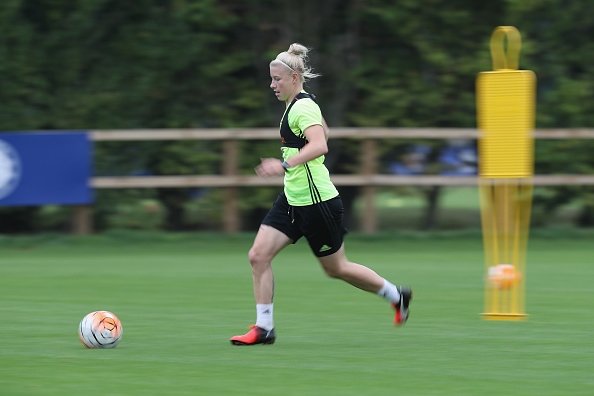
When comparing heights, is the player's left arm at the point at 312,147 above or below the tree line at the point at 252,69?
below

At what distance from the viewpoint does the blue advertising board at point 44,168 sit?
14.6 m

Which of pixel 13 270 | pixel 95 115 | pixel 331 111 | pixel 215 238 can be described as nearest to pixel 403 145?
pixel 331 111

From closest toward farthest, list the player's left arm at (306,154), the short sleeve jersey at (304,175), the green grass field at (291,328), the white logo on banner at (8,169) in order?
the green grass field at (291,328)
the player's left arm at (306,154)
the short sleeve jersey at (304,175)
the white logo on banner at (8,169)

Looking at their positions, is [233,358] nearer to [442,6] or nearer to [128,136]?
[128,136]

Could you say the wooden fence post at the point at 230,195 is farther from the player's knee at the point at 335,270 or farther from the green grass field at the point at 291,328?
the player's knee at the point at 335,270

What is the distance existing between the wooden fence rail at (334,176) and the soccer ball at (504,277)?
7.23 meters

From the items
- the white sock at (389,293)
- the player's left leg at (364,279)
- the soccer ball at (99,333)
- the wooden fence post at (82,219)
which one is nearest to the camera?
the soccer ball at (99,333)

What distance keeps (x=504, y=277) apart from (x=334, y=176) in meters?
7.68

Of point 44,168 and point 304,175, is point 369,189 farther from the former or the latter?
point 304,175

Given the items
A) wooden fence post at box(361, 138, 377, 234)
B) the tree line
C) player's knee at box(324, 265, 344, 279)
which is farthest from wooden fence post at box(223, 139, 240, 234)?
player's knee at box(324, 265, 344, 279)

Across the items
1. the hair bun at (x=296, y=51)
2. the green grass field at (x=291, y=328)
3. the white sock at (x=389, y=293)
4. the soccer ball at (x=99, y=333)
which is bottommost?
the green grass field at (x=291, y=328)

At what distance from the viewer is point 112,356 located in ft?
21.8

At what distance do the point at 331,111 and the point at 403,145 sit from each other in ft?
4.28

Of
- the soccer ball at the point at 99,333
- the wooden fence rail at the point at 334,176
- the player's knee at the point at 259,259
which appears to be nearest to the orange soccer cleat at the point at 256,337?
the player's knee at the point at 259,259
